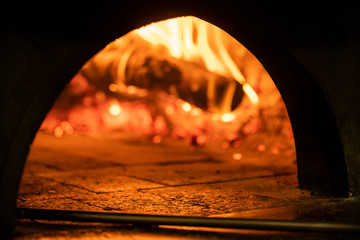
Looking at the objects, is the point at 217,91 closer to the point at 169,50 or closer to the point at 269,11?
the point at 169,50

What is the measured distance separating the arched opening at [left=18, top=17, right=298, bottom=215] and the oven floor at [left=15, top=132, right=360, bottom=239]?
0.01 m

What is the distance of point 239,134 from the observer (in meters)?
6.24

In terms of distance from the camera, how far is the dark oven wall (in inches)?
81.0

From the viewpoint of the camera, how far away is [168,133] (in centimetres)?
723

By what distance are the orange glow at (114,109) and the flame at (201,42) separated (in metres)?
1.61

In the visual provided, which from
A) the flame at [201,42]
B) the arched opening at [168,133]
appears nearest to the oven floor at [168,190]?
the arched opening at [168,133]

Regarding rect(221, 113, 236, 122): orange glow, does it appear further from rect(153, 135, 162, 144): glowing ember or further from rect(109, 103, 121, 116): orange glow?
rect(109, 103, 121, 116): orange glow

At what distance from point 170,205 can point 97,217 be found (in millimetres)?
701

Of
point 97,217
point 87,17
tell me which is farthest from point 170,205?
point 87,17

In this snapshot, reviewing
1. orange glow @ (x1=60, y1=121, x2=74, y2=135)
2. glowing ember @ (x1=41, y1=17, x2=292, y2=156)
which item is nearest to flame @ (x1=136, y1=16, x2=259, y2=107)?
glowing ember @ (x1=41, y1=17, x2=292, y2=156)

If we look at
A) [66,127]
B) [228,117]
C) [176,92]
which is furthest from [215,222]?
[66,127]

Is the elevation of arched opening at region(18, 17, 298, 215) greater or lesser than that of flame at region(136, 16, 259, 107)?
lesser

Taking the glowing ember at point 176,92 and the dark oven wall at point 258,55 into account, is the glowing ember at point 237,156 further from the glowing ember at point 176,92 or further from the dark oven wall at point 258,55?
the dark oven wall at point 258,55

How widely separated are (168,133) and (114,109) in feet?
4.14
